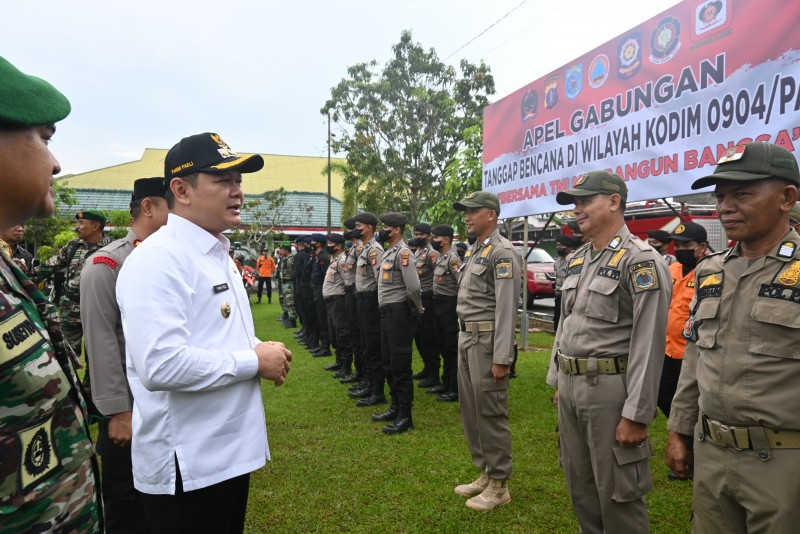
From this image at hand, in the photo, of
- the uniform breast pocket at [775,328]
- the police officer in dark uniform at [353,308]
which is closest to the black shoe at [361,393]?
the police officer in dark uniform at [353,308]

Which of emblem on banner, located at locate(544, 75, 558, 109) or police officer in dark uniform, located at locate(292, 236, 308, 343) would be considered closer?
emblem on banner, located at locate(544, 75, 558, 109)

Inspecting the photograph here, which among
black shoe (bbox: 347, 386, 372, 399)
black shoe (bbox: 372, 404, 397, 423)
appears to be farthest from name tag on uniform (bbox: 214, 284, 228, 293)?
black shoe (bbox: 347, 386, 372, 399)

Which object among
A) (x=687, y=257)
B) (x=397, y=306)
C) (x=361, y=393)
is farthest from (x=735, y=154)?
(x=361, y=393)

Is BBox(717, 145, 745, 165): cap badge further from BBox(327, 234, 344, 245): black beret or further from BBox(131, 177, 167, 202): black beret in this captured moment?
BBox(327, 234, 344, 245): black beret

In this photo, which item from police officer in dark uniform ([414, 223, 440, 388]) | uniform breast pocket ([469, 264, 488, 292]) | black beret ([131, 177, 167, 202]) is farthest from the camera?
police officer in dark uniform ([414, 223, 440, 388])

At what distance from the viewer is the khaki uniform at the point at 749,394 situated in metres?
1.82

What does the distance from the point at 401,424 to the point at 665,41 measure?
4.58 meters

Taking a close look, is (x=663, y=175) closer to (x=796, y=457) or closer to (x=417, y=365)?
(x=796, y=457)

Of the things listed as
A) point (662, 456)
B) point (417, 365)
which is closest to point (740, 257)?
point (662, 456)

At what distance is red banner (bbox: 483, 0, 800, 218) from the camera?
4082 millimetres

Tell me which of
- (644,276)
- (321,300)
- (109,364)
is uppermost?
(644,276)

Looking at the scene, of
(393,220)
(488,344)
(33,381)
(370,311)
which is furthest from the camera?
(370,311)

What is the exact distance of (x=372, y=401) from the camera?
20.9ft

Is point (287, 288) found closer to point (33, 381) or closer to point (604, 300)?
point (604, 300)
